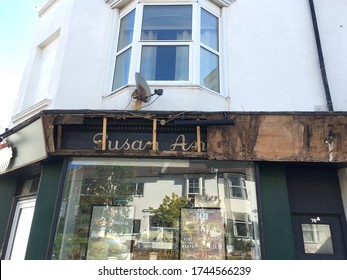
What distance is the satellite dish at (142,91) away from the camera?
15.9ft

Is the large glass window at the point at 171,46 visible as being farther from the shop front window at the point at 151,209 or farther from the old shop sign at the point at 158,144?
the shop front window at the point at 151,209

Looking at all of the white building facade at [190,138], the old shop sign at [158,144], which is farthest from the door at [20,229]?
the old shop sign at [158,144]

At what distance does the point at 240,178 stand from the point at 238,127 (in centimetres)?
83

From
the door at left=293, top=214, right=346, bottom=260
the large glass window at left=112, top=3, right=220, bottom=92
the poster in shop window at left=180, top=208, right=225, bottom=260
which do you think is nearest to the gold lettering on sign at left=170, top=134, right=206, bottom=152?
the poster in shop window at left=180, top=208, right=225, bottom=260

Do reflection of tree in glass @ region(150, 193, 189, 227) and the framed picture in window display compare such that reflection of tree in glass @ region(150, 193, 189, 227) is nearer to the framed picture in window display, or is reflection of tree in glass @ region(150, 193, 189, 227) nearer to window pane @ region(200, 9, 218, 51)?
the framed picture in window display

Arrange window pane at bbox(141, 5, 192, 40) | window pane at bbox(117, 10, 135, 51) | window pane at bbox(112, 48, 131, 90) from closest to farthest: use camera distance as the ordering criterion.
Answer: window pane at bbox(112, 48, 131, 90)
window pane at bbox(141, 5, 192, 40)
window pane at bbox(117, 10, 135, 51)

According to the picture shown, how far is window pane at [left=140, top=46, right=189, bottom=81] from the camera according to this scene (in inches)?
216

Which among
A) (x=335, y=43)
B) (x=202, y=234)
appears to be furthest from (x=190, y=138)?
(x=335, y=43)

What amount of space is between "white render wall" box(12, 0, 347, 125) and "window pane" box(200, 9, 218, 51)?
0.16 metres

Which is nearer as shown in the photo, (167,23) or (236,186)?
(236,186)

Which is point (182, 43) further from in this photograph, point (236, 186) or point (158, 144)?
point (236, 186)

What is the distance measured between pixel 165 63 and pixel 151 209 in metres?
2.53

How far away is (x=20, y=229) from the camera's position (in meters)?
5.88
